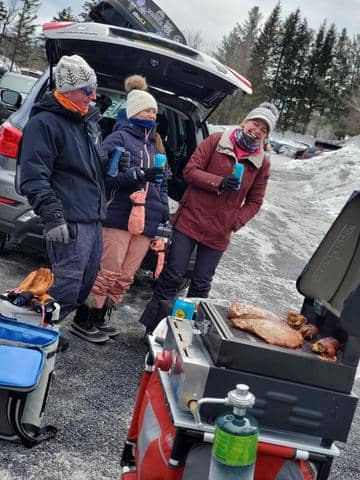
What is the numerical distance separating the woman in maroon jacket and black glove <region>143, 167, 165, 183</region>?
7.3 inches

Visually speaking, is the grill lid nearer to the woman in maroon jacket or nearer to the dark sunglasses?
the woman in maroon jacket

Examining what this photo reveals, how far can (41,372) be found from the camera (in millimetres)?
2779

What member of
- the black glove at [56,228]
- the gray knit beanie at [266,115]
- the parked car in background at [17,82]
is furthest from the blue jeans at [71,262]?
the parked car in background at [17,82]

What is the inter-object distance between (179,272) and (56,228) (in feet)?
3.99

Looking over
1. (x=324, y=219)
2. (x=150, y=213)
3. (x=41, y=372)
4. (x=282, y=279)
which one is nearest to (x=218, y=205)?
(x=150, y=213)

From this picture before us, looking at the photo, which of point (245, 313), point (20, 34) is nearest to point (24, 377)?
point (245, 313)

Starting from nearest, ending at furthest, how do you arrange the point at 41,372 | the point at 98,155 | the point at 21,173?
the point at 41,372 → the point at 21,173 → the point at 98,155

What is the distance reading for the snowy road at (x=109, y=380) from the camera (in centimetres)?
271

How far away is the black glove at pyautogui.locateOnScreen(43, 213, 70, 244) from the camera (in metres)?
3.23

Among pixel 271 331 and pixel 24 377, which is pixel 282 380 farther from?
pixel 24 377

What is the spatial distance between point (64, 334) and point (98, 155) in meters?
1.36

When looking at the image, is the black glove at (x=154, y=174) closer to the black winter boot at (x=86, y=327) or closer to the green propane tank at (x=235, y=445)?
the black winter boot at (x=86, y=327)

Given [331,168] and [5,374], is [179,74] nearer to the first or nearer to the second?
[5,374]

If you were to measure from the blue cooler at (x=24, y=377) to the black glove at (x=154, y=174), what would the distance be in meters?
1.43
